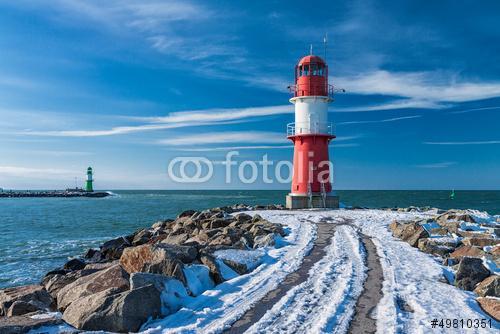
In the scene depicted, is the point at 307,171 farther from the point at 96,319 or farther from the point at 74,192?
the point at 74,192

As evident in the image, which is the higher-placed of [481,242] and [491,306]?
[481,242]

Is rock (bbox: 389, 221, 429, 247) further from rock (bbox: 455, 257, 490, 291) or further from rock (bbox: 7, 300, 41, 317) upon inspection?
rock (bbox: 7, 300, 41, 317)

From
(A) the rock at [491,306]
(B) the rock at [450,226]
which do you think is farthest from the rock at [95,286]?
(B) the rock at [450,226]

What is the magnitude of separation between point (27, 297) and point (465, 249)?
35.8ft

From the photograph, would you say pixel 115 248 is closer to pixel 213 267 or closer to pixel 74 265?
pixel 74 265

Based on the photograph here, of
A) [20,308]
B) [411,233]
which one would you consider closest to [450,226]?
[411,233]

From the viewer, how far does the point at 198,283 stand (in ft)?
27.2

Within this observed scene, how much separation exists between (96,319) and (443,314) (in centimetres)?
569

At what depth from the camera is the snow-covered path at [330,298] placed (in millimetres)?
6430

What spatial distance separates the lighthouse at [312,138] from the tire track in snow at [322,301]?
13173 millimetres

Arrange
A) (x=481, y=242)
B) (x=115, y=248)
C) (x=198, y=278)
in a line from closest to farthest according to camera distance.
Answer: (x=198, y=278), (x=481, y=242), (x=115, y=248)

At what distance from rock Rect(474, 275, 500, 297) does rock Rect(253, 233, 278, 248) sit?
586 cm

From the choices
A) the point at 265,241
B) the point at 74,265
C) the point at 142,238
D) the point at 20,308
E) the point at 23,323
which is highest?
the point at 265,241

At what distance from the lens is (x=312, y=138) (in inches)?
958
